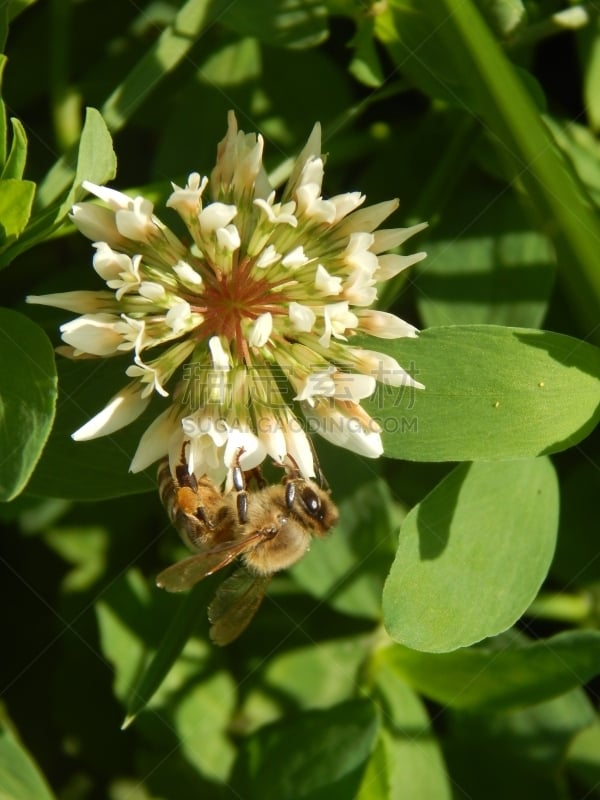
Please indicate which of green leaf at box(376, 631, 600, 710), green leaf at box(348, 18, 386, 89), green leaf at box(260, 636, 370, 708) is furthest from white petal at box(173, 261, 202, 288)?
green leaf at box(260, 636, 370, 708)

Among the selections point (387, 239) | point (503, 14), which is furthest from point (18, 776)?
point (503, 14)

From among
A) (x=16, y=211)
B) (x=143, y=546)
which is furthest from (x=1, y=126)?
(x=143, y=546)

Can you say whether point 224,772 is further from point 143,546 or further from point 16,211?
point 16,211

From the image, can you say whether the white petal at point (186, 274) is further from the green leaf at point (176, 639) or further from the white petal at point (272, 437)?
the green leaf at point (176, 639)

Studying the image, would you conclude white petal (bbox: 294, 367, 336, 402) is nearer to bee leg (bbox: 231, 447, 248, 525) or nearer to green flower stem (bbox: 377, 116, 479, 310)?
bee leg (bbox: 231, 447, 248, 525)

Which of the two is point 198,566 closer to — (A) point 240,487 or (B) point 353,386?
(A) point 240,487
